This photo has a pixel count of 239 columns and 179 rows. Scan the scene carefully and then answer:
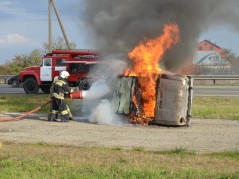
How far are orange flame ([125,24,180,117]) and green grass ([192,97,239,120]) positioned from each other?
110 inches

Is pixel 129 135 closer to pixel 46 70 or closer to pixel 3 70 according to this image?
pixel 46 70

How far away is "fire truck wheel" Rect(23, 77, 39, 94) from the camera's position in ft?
72.5

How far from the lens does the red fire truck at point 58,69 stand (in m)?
21.2

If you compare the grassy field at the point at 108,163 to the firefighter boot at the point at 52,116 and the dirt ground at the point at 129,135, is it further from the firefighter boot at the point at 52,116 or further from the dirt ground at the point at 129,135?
the firefighter boot at the point at 52,116

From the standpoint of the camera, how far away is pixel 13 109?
14.5 metres

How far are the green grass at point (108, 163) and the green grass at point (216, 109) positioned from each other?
19.1 ft

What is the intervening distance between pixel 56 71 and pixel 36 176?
16.6 m

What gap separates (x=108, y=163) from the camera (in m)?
6.48

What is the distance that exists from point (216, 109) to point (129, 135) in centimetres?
567

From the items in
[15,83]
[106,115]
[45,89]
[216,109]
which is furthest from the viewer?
[15,83]

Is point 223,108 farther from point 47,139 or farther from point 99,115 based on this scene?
point 47,139

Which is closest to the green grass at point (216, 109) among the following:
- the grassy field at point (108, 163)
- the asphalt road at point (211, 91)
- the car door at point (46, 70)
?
the asphalt road at point (211, 91)

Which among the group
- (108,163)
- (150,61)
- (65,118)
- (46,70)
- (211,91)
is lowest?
(108,163)

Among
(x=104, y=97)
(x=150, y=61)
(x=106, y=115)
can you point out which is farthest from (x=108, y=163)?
(x=104, y=97)
